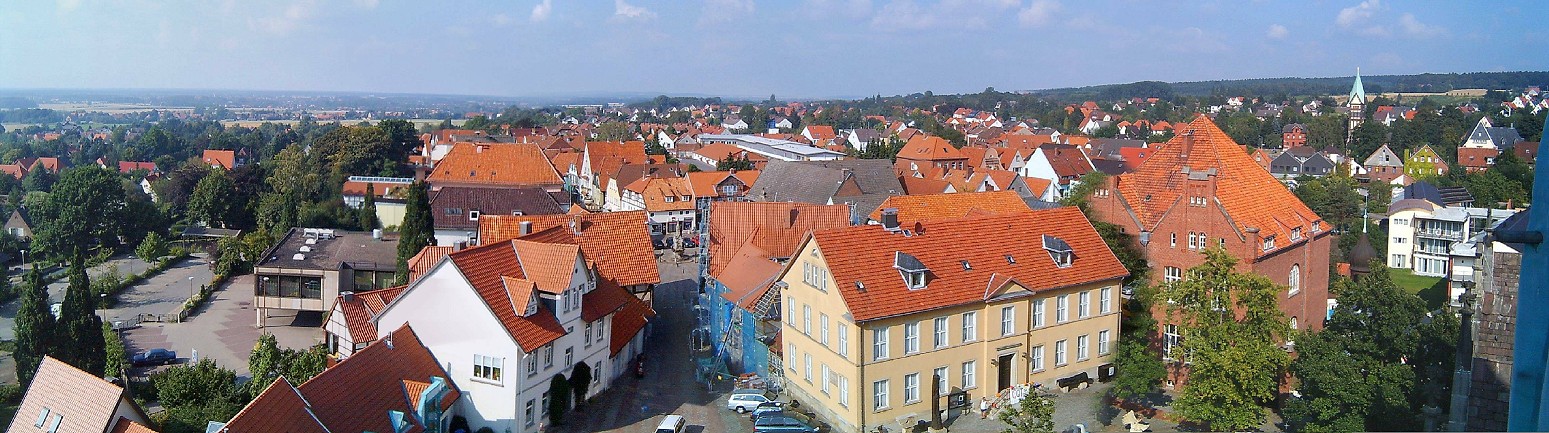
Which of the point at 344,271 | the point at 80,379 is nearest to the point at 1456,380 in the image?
the point at 80,379

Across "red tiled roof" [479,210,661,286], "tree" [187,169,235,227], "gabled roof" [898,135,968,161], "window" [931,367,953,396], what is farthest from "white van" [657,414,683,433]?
"gabled roof" [898,135,968,161]

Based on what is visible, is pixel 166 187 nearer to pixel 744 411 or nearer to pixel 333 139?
pixel 333 139

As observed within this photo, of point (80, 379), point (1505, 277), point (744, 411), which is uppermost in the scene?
point (1505, 277)

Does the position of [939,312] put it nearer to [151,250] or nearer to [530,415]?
[530,415]

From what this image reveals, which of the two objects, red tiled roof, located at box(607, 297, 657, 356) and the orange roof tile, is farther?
the orange roof tile

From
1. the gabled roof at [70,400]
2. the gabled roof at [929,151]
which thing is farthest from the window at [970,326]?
the gabled roof at [929,151]

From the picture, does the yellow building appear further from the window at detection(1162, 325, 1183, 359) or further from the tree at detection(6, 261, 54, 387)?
the tree at detection(6, 261, 54, 387)
